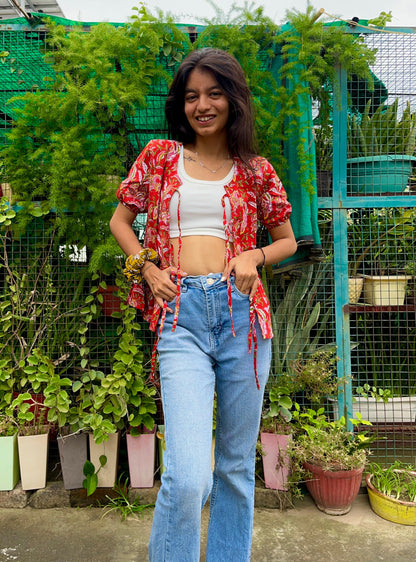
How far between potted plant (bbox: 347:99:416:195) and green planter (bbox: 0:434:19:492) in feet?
8.74

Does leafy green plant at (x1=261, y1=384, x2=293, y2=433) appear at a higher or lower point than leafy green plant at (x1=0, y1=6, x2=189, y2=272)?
lower

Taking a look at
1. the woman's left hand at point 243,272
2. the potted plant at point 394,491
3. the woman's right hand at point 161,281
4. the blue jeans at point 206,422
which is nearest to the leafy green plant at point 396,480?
the potted plant at point 394,491

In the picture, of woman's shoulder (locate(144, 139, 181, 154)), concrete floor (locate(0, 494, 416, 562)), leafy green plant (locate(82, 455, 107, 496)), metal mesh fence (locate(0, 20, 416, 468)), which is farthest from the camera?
metal mesh fence (locate(0, 20, 416, 468))

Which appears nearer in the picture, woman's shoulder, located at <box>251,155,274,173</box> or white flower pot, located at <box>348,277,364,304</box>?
woman's shoulder, located at <box>251,155,274,173</box>

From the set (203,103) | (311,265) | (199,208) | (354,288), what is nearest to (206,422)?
(199,208)

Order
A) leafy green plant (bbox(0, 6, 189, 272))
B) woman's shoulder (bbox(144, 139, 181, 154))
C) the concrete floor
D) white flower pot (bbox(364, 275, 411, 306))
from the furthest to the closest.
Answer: white flower pot (bbox(364, 275, 411, 306)) < leafy green plant (bbox(0, 6, 189, 272)) < the concrete floor < woman's shoulder (bbox(144, 139, 181, 154))

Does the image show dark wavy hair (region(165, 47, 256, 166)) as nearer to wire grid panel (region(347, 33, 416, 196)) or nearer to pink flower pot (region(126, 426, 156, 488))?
wire grid panel (region(347, 33, 416, 196))

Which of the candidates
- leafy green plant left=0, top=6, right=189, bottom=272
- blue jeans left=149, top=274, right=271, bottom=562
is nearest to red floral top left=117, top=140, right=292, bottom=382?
blue jeans left=149, top=274, right=271, bottom=562

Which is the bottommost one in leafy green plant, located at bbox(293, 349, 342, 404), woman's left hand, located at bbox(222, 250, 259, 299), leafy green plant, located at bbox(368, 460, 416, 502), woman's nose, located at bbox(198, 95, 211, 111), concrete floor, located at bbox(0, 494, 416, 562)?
concrete floor, located at bbox(0, 494, 416, 562)

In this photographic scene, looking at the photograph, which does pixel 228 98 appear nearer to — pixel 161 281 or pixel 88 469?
pixel 161 281

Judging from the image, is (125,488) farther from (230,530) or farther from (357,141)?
(357,141)

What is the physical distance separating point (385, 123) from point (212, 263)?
2.07m

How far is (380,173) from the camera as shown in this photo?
9.71 feet

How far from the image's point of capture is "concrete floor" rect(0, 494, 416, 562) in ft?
7.32
